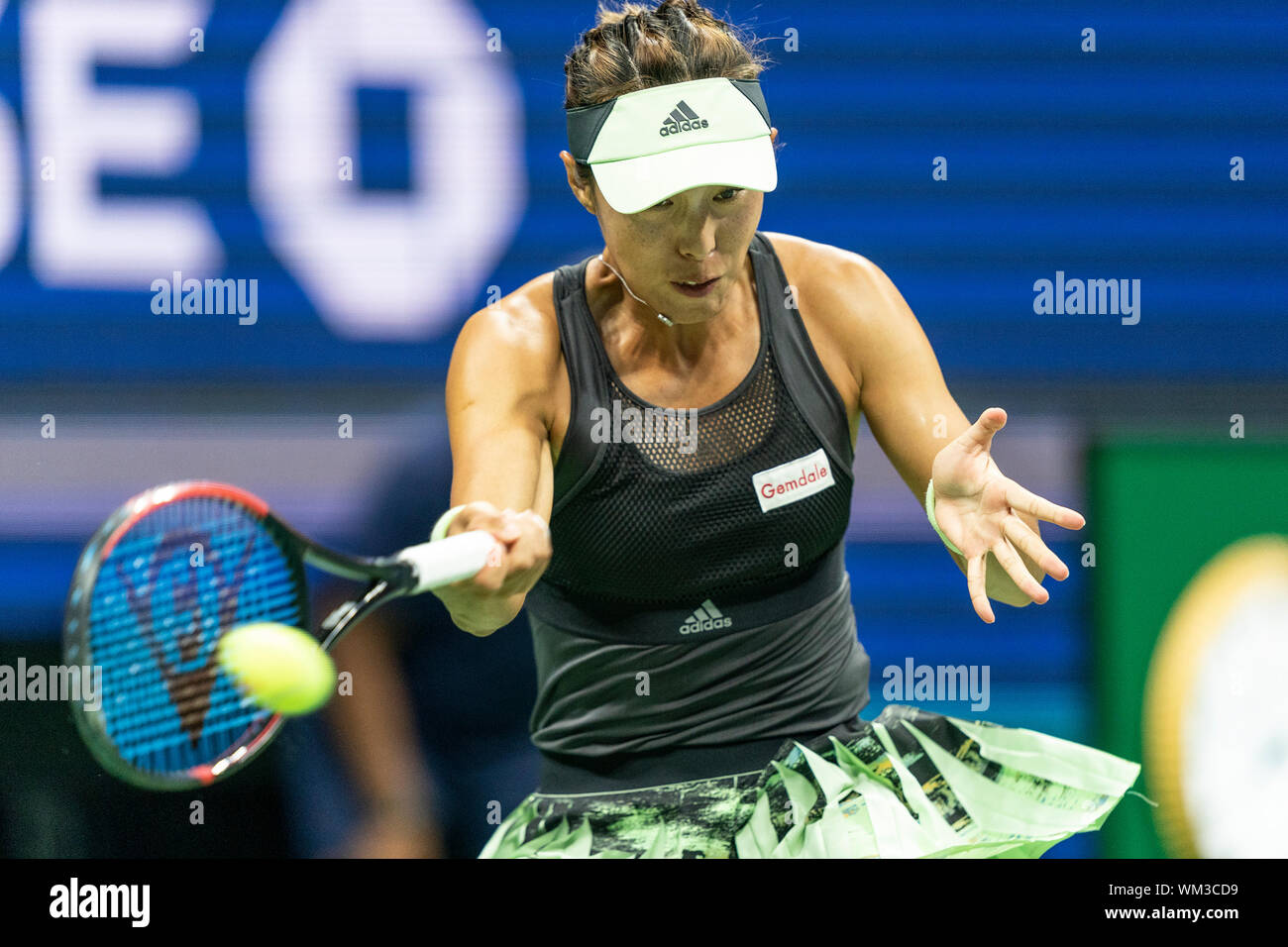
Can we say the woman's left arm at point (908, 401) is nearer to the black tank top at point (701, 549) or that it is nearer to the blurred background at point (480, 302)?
the black tank top at point (701, 549)

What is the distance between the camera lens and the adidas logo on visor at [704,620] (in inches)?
93.7

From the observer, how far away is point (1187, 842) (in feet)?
11.3

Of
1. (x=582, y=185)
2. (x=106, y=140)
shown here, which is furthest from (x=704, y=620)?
(x=106, y=140)

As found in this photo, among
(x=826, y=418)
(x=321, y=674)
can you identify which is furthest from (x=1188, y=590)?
(x=321, y=674)

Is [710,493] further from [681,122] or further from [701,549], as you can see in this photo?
[681,122]

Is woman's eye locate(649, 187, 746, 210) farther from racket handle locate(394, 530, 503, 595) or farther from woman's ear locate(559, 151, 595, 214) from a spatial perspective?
racket handle locate(394, 530, 503, 595)

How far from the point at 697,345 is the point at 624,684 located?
58 centimetres

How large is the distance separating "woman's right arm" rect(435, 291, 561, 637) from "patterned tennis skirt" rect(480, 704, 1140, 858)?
40 cm

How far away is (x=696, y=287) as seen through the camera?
224 centimetres

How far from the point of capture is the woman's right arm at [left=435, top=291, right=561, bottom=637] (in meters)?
1.92

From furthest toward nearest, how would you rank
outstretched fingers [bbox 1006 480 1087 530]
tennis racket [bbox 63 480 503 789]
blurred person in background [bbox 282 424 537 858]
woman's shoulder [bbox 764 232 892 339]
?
blurred person in background [bbox 282 424 537 858]
woman's shoulder [bbox 764 232 892 339]
outstretched fingers [bbox 1006 480 1087 530]
tennis racket [bbox 63 480 503 789]

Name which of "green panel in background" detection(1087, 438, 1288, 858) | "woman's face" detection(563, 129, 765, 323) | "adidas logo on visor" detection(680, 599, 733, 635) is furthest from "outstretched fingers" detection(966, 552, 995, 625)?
"green panel in background" detection(1087, 438, 1288, 858)

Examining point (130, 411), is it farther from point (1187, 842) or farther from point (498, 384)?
point (1187, 842)

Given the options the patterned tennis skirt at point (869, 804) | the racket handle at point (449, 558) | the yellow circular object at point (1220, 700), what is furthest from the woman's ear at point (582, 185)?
the yellow circular object at point (1220, 700)
